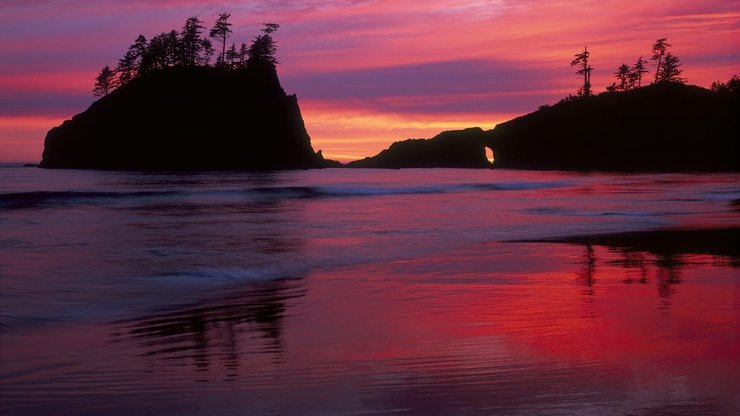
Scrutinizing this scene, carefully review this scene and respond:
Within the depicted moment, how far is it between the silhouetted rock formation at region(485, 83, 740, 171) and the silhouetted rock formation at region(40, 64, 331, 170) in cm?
3354

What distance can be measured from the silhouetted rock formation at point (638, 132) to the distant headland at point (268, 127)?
0.13 metres

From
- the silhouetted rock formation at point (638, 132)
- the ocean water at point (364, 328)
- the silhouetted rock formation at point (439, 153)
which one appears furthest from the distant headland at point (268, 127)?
the ocean water at point (364, 328)

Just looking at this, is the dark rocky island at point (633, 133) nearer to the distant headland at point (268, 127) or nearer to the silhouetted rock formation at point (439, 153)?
the distant headland at point (268, 127)

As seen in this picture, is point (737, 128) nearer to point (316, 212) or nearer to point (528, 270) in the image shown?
point (316, 212)

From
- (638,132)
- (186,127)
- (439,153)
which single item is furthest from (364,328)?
(439,153)

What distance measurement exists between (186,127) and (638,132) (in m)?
58.2

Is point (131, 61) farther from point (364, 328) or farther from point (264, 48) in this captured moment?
point (364, 328)

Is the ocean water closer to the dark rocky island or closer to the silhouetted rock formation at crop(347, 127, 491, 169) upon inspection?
the dark rocky island

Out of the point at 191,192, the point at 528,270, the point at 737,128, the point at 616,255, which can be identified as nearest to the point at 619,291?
the point at 528,270

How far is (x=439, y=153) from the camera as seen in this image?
150000mm

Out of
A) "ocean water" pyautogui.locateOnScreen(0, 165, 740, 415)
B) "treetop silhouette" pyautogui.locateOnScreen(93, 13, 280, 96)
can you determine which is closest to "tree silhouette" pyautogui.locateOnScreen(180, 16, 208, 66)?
"treetop silhouette" pyautogui.locateOnScreen(93, 13, 280, 96)

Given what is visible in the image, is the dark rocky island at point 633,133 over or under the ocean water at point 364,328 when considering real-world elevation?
over

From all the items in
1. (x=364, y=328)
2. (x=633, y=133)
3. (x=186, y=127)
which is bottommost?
(x=364, y=328)

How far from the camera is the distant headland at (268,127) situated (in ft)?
303
